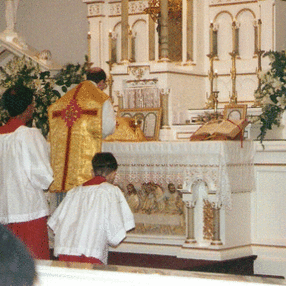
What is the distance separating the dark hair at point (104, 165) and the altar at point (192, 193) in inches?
69.0

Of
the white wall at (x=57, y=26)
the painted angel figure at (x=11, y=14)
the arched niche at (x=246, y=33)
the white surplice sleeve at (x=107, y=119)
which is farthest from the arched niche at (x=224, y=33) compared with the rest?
the white surplice sleeve at (x=107, y=119)

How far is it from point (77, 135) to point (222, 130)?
137 cm

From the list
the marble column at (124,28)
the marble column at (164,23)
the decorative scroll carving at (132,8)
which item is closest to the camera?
the marble column at (164,23)

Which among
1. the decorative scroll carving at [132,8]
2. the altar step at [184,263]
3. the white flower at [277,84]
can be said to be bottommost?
the altar step at [184,263]

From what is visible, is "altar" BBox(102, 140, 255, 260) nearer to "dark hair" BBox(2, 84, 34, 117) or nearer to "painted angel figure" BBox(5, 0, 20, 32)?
"dark hair" BBox(2, 84, 34, 117)

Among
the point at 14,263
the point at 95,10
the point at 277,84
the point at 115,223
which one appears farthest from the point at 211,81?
the point at 14,263

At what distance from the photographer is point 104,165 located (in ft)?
15.9

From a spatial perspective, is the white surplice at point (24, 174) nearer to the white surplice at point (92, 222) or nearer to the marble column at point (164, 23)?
the white surplice at point (92, 222)

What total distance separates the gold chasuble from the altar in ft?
2.21

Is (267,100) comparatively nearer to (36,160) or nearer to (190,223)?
(190,223)

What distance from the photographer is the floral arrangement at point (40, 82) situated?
25.2 ft

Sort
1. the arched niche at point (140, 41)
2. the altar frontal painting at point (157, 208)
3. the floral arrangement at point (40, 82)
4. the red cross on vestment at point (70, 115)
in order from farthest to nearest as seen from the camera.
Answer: the arched niche at point (140, 41) → the floral arrangement at point (40, 82) → the altar frontal painting at point (157, 208) → the red cross on vestment at point (70, 115)

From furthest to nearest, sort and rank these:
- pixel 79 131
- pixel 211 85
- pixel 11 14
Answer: pixel 11 14 → pixel 211 85 → pixel 79 131

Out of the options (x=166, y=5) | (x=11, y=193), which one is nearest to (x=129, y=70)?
(x=166, y=5)
